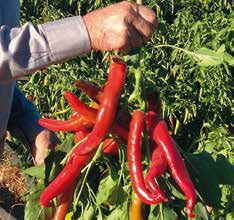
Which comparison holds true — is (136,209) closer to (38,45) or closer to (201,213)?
(201,213)

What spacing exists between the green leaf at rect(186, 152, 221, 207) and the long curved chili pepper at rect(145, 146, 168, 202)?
0.66 ft

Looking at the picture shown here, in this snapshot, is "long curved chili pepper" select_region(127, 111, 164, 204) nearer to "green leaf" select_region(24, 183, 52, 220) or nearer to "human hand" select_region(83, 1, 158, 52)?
"human hand" select_region(83, 1, 158, 52)

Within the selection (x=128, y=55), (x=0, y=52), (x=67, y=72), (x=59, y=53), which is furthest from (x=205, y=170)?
(x=67, y=72)

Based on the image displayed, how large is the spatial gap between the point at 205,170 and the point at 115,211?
0.95ft

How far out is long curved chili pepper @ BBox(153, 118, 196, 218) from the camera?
162cm

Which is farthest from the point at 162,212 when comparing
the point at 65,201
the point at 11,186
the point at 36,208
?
the point at 11,186

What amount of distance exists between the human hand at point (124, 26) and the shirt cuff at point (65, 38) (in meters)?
0.08

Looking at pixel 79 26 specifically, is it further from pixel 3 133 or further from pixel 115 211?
pixel 3 133

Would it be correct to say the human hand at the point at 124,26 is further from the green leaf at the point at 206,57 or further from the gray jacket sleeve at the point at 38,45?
the green leaf at the point at 206,57

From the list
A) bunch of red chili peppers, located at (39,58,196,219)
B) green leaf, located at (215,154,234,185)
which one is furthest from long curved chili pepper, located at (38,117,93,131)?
green leaf, located at (215,154,234,185)

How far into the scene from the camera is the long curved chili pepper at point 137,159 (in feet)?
5.23

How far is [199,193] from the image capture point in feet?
5.95

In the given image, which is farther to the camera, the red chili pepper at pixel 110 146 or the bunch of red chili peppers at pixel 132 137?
the red chili pepper at pixel 110 146

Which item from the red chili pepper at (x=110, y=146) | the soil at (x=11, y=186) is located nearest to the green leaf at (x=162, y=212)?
the red chili pepper at (x=110, y=146)
